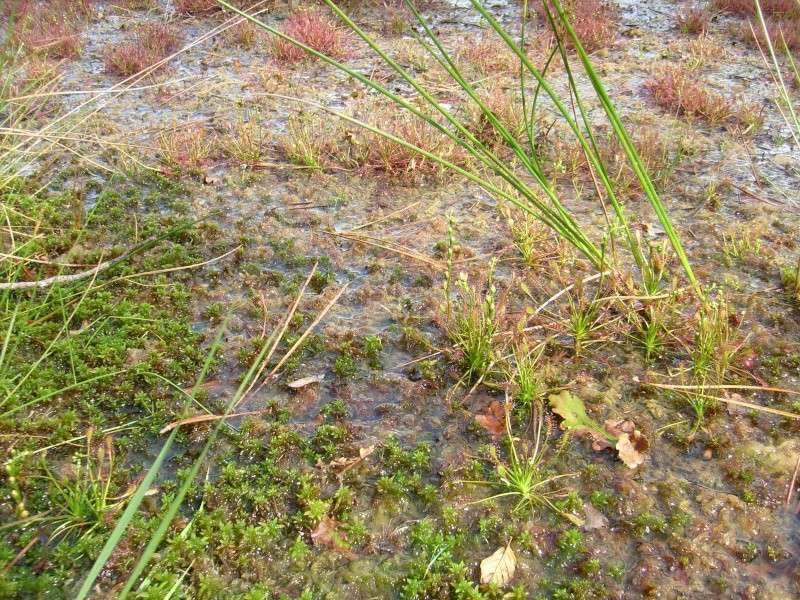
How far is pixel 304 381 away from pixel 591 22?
275 inches

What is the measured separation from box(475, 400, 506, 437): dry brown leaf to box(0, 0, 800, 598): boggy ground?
15 millimetres

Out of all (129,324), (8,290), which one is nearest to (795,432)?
(129,324)

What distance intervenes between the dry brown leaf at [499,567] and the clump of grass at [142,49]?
23.2 ft

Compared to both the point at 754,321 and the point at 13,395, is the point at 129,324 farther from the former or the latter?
the point at 754,321

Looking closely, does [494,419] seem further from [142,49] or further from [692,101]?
[142,49]

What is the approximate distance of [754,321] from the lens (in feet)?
11.9

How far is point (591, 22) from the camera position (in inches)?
318

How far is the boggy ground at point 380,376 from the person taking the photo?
8.23 ft

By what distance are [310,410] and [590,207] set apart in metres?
2.95

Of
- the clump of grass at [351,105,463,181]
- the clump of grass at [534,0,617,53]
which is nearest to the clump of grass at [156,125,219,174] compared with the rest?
the clump of grass at [351,105,463,181]

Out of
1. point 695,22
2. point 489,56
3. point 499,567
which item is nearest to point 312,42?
point 489,56

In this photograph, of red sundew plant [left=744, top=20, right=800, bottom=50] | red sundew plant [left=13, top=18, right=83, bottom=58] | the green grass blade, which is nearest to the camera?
the green grass blade

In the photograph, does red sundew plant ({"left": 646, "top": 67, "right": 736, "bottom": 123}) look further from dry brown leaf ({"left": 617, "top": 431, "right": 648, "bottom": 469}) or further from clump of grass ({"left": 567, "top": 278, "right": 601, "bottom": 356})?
dry brown leaf ({"left": 617, "top": 431, "right": 648, "bottom": 469})

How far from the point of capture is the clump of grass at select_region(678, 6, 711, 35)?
8.41 metres
